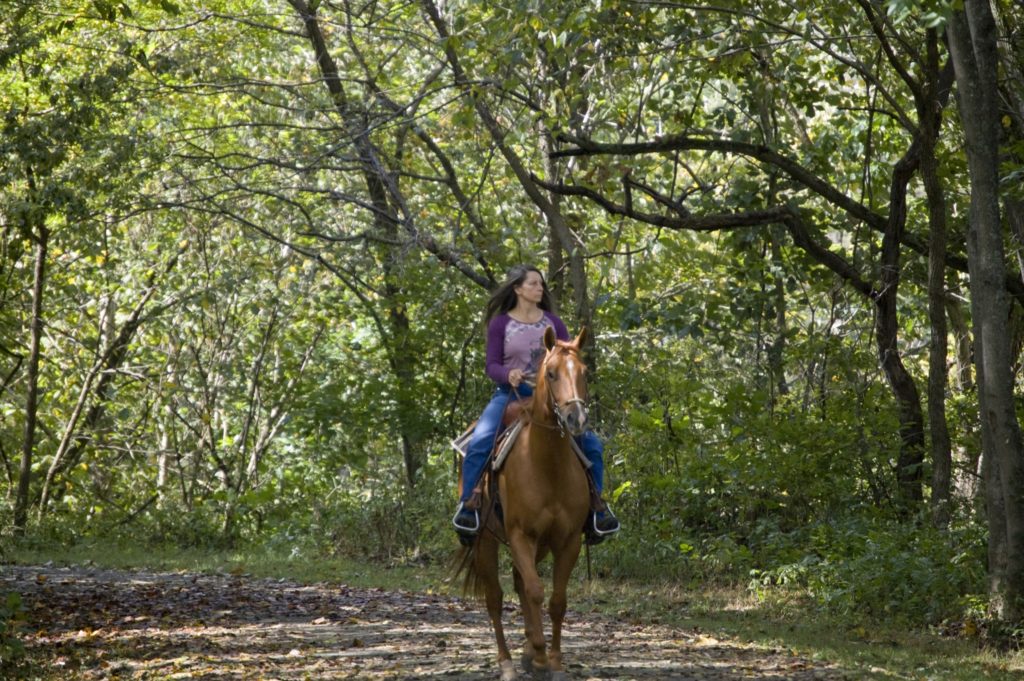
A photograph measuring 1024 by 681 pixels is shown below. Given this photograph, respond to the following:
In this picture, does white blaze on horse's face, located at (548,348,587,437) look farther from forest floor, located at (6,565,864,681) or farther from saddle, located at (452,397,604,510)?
forest floor, located at (6,565,864,681)

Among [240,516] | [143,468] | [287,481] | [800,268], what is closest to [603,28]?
[800,268]

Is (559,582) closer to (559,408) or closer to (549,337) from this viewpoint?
(559,408)

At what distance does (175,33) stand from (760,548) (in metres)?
12.5

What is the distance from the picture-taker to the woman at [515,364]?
8.97 metres

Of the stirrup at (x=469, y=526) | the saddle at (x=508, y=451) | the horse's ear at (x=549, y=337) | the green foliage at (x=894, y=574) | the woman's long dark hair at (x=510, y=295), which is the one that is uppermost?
the woman's long dark hair at (x=510, y=295)

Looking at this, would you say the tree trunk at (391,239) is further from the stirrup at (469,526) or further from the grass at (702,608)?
the stirrup at (469,526)

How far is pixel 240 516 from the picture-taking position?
2056cm

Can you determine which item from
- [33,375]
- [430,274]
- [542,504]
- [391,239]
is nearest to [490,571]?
[542,504]

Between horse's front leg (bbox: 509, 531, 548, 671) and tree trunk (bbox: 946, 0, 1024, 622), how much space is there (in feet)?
15.4

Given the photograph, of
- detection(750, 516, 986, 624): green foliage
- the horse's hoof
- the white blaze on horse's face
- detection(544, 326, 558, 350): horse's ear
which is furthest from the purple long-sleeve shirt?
detection(750, 516, 986, 624): green foliage

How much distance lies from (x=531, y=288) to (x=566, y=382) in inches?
54.4

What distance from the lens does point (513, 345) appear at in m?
9.04

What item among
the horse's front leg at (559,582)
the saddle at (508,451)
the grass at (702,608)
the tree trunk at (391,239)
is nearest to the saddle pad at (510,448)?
the saddle at (508,451)

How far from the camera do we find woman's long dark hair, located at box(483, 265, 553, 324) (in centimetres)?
910
